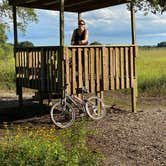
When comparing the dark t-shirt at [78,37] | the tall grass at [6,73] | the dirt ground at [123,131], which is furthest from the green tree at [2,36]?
the dark t-shirt at [78,37]

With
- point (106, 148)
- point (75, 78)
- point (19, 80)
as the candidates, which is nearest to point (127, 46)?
point (75, 78)

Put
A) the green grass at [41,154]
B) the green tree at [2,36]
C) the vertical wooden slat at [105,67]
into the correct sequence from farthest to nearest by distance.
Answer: the green tree at [2,36], the vertical wooden slat at [105,67], the green grass at [41,154]

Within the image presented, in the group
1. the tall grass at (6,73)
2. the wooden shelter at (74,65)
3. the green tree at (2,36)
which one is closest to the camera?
the wooden shelter at (74,65)

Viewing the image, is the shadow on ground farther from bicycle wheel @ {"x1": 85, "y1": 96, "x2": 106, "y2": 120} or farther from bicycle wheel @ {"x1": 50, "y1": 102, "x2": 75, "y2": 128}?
bicycle wheel @ {"x1": 85, "y1": 96, "x2": 106, "y2": 120}

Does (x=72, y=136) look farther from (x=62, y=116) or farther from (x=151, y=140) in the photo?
(x=62, y=116)

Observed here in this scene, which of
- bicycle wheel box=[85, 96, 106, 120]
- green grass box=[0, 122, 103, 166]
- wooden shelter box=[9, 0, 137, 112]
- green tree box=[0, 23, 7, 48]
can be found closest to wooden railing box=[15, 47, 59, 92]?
wooden shelter box=[9, 0, 137, 112]

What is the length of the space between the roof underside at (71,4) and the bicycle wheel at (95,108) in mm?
2767

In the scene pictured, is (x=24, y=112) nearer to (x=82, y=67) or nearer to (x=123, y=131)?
(x=82, y=67)

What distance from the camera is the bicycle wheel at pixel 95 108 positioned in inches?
435

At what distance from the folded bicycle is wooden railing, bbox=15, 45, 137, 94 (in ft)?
0.80

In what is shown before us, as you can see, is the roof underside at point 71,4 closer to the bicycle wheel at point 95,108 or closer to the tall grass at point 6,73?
the bicycle wheel at point 95,108

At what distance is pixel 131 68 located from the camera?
12258mm

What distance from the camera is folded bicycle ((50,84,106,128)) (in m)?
10.7

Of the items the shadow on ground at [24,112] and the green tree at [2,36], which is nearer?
the shadow on ground at [24,112]
